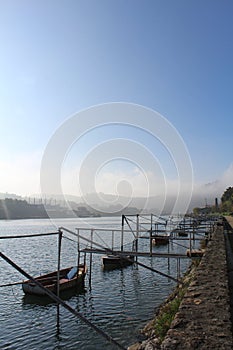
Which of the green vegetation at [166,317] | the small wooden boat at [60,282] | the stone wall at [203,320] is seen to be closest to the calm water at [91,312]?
the small wooden boat at [60,282]

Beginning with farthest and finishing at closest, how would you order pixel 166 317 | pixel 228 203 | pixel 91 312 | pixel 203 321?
pixel 228 203
pixel 91 312
pixel 166 317
pixel 203 321

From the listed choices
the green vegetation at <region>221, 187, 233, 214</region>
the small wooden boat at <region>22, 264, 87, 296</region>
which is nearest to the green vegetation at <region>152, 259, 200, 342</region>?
the small wooden boat at <region>22, 264, 87, 296</region>

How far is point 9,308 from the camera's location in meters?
17.1

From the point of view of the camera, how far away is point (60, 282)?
65.4ft

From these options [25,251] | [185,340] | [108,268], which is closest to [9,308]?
[108,268]

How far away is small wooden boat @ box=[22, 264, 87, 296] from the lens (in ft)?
61.5

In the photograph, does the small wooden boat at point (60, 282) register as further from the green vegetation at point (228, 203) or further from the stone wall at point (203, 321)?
the green vegetation at point (228, 203)

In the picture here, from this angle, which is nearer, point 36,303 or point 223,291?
point 223,291

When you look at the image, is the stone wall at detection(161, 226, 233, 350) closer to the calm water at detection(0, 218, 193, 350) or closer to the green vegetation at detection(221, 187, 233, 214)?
the calm water at detection(0, 218, 193, 350)

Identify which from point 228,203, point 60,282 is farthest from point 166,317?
point 228,203

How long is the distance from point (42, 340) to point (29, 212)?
19344 centimetres

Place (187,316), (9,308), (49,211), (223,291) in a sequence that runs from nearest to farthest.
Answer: (187,316), (223,291), (9,308), (49,211)

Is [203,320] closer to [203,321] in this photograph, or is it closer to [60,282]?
[203,321]

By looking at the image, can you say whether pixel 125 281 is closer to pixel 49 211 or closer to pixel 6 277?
pixel 6 277
